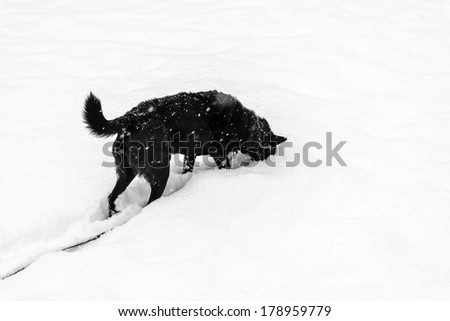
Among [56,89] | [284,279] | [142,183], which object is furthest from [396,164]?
[56,89]

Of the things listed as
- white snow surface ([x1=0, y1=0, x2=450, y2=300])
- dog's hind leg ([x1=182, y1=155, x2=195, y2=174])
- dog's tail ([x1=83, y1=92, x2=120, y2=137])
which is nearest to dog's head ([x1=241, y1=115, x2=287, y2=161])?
white snow surface ([x1=0, y1=0, x2=450, y2=300])

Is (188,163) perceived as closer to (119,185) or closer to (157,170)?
(157,170)

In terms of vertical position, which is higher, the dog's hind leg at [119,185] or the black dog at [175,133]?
the black dog at [175,133]

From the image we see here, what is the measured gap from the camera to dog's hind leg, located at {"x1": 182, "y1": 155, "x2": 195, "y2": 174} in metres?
3.57

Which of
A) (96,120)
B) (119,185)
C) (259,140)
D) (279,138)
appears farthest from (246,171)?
(96,120)

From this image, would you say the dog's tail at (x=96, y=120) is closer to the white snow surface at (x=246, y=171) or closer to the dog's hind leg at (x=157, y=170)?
the dog's hind leg at (x=157, y=170)

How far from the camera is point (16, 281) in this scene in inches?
92.7

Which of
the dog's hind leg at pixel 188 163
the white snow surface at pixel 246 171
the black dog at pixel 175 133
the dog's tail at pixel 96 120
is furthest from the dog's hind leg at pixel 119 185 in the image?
the dog's hind leg at pixel 188 163

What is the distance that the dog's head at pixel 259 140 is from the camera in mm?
3730

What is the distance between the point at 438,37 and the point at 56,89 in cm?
581

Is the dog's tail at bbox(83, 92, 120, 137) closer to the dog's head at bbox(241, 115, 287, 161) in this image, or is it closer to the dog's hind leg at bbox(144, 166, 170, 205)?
the dog's hind leg at bbox(144, 166, 170, 205)

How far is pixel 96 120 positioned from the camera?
2791 mm

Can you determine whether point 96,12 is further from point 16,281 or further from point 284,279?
point 284,279

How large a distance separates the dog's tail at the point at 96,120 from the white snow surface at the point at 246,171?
667 millimetres
